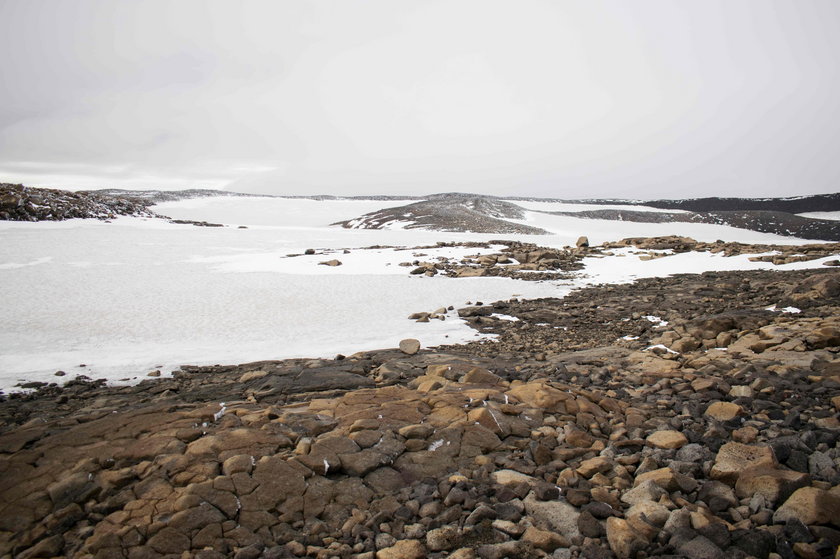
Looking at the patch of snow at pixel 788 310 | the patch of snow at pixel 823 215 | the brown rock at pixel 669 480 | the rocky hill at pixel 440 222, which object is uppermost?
the patch of snow at pixel 823 215

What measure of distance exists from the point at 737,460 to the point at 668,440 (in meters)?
0.66

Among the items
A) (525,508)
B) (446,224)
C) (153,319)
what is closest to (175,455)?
(525,508)

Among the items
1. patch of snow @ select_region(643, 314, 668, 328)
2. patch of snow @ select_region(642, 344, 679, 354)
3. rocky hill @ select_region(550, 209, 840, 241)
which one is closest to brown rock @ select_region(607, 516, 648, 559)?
patch of snow @ select_region(642, 344, 679, 354)

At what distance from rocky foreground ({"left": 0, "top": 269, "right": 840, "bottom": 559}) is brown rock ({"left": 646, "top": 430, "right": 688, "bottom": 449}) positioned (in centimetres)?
2

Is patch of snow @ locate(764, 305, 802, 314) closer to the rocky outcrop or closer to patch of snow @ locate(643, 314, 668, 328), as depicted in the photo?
patch of snow @ locate(643, 314, 668, 328)

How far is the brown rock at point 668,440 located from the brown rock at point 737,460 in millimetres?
372

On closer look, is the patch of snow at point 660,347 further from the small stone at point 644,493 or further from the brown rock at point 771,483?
the small stone at point 644,493

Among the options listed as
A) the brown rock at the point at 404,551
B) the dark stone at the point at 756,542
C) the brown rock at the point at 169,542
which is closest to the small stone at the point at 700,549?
the dark stone at the point at 756,542

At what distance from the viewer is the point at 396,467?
4.64 metres

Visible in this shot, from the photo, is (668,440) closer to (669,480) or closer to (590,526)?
(669,480)

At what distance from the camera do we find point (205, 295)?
15.6m

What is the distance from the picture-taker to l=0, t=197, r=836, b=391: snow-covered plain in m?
10.3

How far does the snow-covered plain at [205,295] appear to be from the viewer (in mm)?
10328

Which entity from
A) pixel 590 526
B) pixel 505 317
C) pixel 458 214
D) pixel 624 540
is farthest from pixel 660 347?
pixel 458 214
